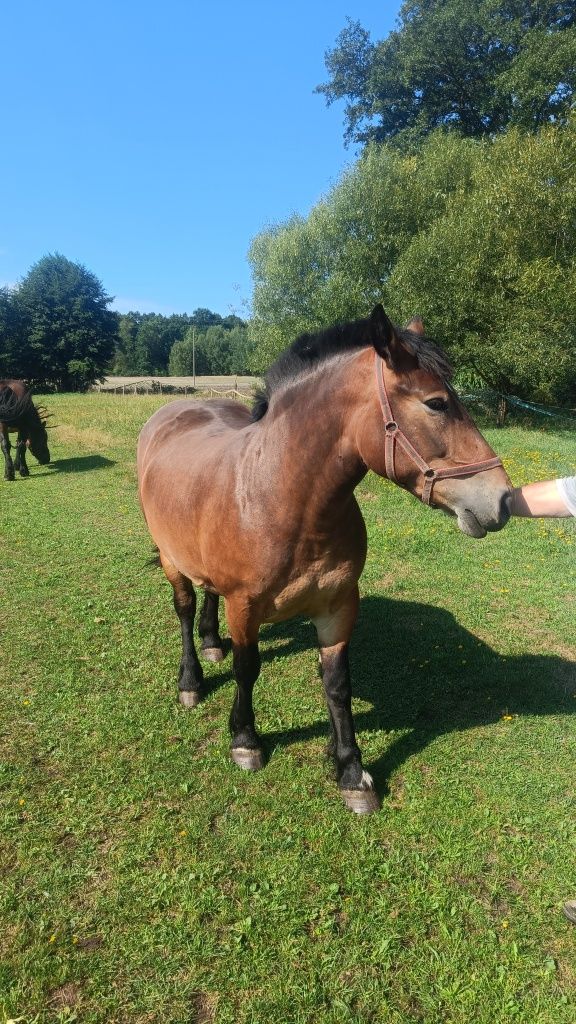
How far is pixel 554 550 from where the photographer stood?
758 centimetres

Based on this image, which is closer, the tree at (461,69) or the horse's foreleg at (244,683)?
the horse's foreleg at (244,683)

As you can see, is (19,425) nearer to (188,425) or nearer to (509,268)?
(188,425)

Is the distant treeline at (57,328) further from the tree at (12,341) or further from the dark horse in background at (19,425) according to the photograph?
the dark horse in background at (19,425)

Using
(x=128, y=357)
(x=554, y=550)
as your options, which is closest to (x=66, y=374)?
(x=554, y=550)

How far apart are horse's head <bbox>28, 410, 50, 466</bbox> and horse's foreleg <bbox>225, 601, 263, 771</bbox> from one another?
40.3 ft

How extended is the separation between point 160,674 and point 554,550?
5.79m

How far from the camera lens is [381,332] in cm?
214

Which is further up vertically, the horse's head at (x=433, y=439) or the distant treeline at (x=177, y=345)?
the distant treeline at (x=177, y=345)

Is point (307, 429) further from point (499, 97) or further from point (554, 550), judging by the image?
point (499, 97)

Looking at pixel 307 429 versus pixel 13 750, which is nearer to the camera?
pixel 307 429

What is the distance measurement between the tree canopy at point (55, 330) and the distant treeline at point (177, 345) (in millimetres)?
34635

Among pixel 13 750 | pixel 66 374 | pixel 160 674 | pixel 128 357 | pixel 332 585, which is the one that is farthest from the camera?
pixel 128 357

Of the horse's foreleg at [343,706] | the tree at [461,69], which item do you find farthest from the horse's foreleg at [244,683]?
the tree at [461,69]

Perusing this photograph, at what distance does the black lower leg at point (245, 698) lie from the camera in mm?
3237
